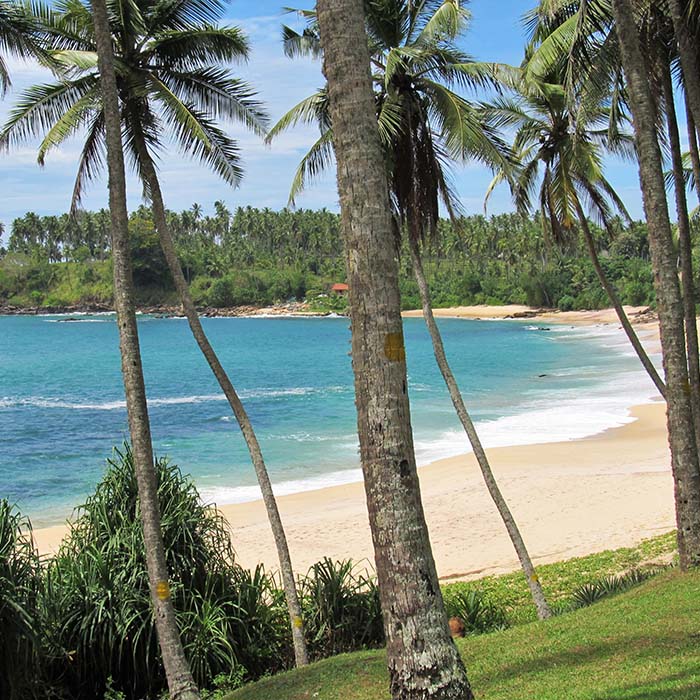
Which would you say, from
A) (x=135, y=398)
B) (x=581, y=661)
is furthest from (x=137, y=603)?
(x=581, y=661)

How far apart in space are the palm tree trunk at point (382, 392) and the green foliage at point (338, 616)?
5844 millimetres

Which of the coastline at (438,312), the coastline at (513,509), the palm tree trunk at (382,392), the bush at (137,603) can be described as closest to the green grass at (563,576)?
the coastline at (513,509)

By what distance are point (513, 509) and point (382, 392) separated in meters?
16.2

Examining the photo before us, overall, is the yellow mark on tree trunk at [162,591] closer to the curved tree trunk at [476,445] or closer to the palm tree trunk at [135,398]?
the palm tree trunk at [135,398]

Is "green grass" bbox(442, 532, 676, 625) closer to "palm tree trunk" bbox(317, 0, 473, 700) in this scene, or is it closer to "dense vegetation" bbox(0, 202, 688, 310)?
"palm tree trunk" bbox(317, 0, 473, 700)

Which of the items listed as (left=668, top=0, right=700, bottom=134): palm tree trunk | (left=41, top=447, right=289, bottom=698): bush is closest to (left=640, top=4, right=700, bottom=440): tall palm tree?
(left=668, top=0, right=700, bottom=134): palm tree trunk

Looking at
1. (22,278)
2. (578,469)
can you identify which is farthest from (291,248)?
(578,469)

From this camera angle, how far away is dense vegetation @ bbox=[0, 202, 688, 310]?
117312 mm

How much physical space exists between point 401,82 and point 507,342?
66279 mm

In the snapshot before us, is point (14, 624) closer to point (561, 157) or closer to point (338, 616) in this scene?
point (338, 616)

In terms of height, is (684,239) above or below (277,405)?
above

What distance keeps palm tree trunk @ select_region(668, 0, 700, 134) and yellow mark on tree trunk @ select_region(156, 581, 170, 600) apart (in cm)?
860

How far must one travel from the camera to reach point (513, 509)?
1977 cm

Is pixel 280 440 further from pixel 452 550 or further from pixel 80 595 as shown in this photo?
pixel 80 595
